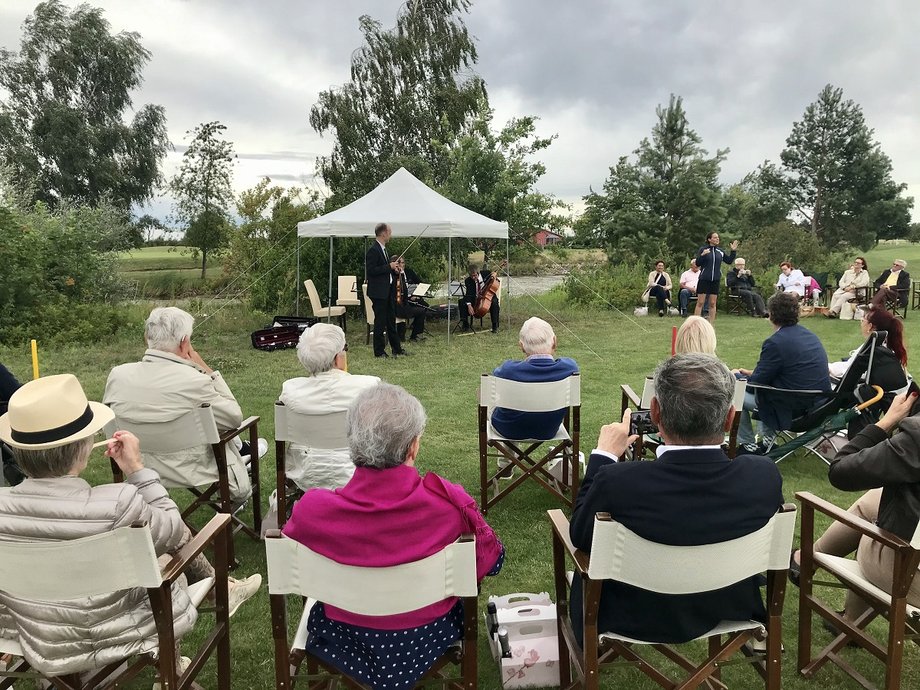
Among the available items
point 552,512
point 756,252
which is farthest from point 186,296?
point 552,512

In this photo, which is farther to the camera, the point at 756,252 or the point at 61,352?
the point at 756,252

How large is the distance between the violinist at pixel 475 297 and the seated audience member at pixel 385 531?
31.6 feet

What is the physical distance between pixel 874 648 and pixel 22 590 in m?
2.51

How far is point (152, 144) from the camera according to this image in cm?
2588

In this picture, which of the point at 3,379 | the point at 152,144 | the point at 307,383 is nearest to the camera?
the point at 307,383

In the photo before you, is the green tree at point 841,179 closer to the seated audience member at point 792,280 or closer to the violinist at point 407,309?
the seated audience member at point 792,280

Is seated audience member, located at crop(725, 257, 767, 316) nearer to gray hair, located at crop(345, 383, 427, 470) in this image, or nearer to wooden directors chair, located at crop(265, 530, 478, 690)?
gray hair, located at crop(345, 383, 427, 470)

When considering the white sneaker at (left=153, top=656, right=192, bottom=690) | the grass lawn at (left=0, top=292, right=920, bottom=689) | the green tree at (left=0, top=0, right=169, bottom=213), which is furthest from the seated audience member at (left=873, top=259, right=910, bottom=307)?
the green tree at (left=0, top=0, right=169, bottom=213)

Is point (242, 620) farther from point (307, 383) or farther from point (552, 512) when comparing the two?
point (552, 512)

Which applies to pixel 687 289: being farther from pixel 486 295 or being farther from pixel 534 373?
pixel 534 373

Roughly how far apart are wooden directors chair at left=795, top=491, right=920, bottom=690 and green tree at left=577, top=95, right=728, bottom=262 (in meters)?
23.1

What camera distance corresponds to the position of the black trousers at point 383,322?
29.4ft

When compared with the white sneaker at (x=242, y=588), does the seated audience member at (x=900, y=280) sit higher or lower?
higher

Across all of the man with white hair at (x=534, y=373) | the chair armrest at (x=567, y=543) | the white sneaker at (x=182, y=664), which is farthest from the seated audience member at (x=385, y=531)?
the man with white hair at (x=534, y=373)
